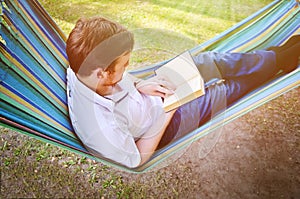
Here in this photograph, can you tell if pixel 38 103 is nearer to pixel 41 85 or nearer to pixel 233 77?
pixel 41 85

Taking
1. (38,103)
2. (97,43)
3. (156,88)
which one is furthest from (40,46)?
(156,88)

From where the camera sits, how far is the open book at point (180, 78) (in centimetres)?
151

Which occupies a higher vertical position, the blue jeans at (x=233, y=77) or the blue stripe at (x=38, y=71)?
the blue stripe at (x=38, y=71)

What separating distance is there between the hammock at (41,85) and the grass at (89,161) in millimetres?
112

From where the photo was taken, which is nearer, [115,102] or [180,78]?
[115,102]

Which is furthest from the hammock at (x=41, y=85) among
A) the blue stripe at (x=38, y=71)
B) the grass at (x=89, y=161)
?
the grass at (x=89, y=161)

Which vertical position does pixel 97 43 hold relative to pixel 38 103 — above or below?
above

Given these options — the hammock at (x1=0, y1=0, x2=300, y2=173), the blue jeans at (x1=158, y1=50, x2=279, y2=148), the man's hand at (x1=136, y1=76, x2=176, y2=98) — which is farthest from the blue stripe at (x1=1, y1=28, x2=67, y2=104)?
the blue jeans at (x1=158, y1=50, x2=279, y2=148)

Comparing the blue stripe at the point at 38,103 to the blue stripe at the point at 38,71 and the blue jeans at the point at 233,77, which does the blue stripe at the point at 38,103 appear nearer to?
the blue stripe at the point at 38,71

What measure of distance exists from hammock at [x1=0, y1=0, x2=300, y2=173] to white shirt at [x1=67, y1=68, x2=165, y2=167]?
6 cm

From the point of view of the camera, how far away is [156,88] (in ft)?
4.91

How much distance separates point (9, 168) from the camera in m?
1.80

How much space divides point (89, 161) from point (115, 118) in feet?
1.82

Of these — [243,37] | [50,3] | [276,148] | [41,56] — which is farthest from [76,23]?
[276,148]
